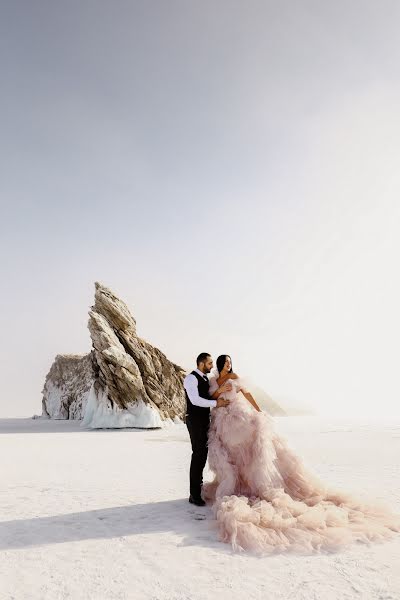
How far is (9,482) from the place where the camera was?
29.1 feet

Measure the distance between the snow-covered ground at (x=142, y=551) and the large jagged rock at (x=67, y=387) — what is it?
29.3 m

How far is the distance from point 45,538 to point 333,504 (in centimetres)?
395

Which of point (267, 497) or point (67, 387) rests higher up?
point (67, 387)

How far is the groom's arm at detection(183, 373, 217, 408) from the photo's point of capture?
22.9 feet

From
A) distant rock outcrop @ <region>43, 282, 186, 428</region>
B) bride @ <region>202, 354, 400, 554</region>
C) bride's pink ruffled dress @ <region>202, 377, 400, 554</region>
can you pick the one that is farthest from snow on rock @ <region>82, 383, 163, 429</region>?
bride @ <region>202, 354, 400, 554</region>

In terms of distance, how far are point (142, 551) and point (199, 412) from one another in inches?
100

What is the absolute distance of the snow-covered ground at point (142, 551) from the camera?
394 centimetres

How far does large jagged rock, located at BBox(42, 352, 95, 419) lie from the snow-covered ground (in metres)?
29.3

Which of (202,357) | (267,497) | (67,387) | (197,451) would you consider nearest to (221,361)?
(202,357)

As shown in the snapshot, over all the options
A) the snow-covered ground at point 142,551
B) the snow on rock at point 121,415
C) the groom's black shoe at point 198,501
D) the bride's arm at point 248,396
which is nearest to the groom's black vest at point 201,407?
the bride's arm at point 248,396

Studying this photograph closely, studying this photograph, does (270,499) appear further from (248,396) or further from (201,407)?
(201,407)

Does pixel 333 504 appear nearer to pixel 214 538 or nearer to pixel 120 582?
pixel 214 538

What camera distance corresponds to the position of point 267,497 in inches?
245

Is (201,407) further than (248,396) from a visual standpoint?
Yes
